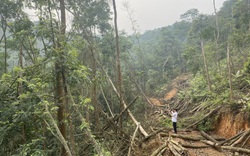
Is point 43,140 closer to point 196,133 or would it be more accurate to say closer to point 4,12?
point 196,133

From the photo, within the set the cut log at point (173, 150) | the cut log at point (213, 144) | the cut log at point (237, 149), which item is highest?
the cut log at point (173, 150)

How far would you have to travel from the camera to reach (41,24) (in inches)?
326

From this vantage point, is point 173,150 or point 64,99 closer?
point 64,99

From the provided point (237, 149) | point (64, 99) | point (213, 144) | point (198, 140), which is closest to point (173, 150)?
point (237, 149)

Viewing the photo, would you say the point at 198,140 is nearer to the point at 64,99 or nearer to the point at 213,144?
the point at 213,144

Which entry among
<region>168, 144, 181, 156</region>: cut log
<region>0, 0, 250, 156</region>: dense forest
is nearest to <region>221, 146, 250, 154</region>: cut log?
<region>0, 0, 250, 156</region>: dense forest

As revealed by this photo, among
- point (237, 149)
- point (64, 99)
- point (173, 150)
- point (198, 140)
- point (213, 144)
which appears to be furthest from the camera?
point (198, 140)

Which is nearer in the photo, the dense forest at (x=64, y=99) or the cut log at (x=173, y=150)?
the dense forest at (x=64, y=99)

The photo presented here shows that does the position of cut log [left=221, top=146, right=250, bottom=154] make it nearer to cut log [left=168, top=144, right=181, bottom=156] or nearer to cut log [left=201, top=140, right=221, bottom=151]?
cut log [left=201, top=140, right=221, bottom=151]

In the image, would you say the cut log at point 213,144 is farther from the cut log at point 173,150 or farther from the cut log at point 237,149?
the cut log at point 173,150

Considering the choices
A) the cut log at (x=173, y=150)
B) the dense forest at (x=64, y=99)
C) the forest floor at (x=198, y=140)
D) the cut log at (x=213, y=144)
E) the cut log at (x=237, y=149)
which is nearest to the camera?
the dense forest at (x=64, y=99)

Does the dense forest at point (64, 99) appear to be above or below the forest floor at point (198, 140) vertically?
above

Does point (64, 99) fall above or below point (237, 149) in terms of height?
above

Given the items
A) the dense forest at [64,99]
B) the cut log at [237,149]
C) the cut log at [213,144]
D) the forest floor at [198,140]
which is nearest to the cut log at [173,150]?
the forest floor at [198,140]
